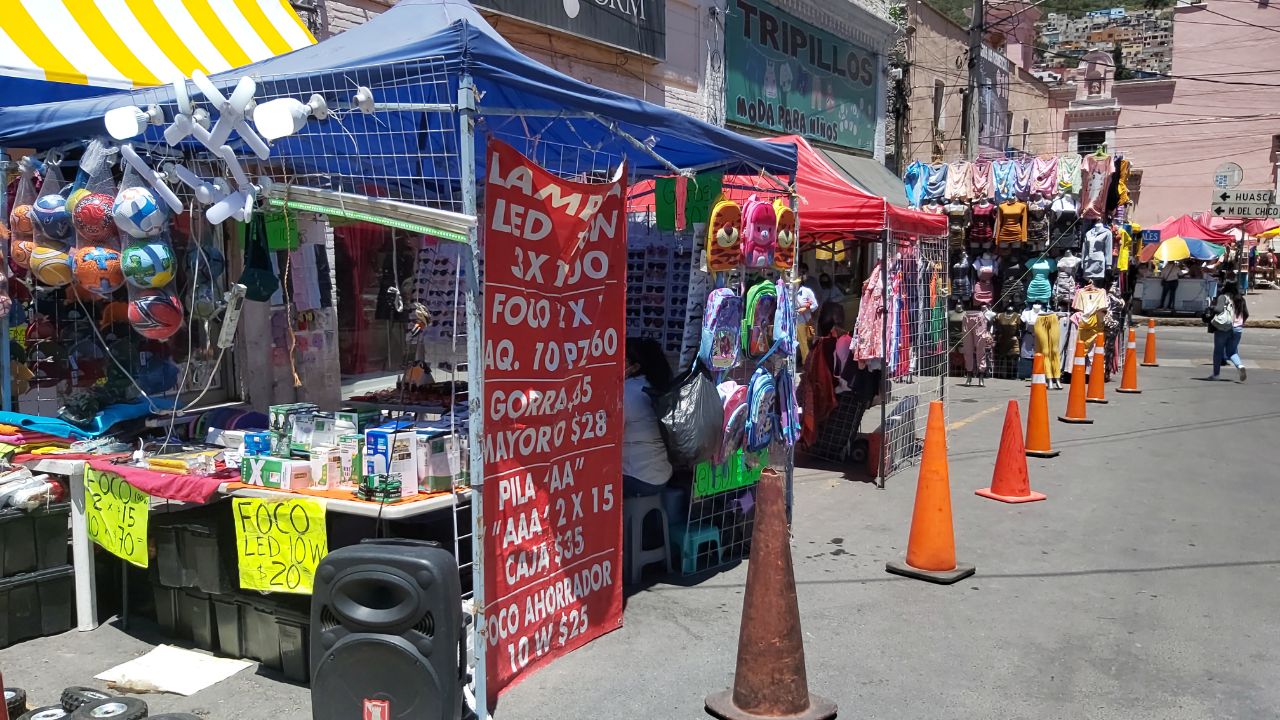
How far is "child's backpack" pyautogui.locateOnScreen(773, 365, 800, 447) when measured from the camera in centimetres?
637

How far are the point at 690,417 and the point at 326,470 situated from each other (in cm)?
199

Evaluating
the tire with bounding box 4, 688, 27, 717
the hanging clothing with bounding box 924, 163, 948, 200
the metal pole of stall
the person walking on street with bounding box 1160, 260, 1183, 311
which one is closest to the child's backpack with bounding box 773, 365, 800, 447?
the metal pole of stall

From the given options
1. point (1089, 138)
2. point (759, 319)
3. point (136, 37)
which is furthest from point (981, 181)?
point (1089, 138)

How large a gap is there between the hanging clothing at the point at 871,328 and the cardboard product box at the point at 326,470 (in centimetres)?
522

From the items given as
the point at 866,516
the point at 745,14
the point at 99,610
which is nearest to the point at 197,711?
the point at 99,610

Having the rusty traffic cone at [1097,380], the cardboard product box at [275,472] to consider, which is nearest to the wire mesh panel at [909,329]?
the rusty traffic cone at [1097,380]

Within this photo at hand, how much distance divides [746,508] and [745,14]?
11077mm

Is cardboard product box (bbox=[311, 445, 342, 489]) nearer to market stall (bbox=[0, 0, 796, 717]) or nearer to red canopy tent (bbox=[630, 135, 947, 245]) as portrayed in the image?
market stall (bbox=[0, 0, 796, 717])

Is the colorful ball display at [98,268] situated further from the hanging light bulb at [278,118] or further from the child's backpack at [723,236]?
the child's backpack at [723,236]

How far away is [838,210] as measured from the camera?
849 centimetres

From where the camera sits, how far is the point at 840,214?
8453mm

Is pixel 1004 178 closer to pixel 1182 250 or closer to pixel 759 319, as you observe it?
pixel 759 319

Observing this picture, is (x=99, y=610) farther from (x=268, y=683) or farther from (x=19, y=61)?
(x=19, y=61)

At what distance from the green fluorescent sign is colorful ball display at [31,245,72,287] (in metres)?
11.2
